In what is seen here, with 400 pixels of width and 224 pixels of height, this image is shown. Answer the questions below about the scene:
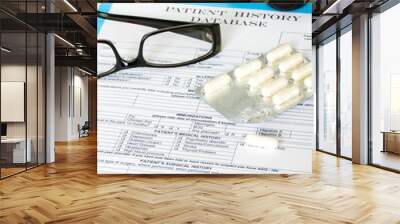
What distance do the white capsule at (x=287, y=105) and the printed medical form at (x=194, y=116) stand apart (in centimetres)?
7

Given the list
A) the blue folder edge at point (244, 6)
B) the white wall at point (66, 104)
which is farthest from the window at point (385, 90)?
the white wall at point (66, 104)

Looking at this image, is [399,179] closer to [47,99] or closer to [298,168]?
[298,168]

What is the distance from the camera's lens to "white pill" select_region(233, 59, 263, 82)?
206 inches

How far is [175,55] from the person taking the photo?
5.25m

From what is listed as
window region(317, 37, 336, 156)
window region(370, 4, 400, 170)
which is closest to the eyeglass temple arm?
window region(370, 4, 400, 170)

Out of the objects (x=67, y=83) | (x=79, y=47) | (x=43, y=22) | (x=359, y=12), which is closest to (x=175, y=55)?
(x=43, y=22)

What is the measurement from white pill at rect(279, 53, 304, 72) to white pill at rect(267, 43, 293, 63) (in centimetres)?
8

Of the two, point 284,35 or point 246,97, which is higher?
point 284,35

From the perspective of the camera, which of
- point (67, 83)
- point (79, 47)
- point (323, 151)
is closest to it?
point (323, 151)

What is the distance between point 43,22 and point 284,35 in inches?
163

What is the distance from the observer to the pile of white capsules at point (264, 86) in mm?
5207

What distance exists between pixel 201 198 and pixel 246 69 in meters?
2.04

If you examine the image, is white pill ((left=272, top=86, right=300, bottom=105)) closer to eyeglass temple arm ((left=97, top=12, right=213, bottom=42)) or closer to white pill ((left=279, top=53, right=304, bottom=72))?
white pill ((left=279, top=53, right=304, bottom=72))

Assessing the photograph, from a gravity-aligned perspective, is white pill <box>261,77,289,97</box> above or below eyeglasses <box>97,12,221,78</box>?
below
